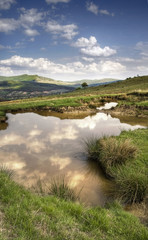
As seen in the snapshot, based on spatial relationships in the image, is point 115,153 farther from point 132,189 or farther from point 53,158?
point 53,158

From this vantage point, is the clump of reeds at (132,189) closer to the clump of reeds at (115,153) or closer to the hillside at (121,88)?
the clump of reeds at (115,153)

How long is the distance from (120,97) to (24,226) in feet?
124

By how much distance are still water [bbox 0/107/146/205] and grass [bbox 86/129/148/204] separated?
0.71 metres

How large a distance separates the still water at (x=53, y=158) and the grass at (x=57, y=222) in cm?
218

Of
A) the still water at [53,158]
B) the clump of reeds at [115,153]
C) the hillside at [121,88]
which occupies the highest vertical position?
the hillside at [121,88]

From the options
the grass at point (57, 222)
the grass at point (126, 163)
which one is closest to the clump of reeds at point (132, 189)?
the grass at point (126, 163)

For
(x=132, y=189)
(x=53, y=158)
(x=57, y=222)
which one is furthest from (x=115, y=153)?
(x=57, y=222)

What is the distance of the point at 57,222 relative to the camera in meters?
4.28

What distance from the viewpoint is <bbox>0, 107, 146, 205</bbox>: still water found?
834 centimetres

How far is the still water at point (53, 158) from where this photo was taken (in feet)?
27.4

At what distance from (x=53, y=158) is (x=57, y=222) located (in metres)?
7.15

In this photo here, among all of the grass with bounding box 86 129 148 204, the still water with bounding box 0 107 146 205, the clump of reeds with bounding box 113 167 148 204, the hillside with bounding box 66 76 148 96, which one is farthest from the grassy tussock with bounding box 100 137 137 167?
the hillside with bounding box 66 76 148 96

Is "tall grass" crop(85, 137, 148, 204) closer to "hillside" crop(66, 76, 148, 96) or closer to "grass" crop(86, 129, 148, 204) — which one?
"grass" crop(86, 129, 148, 204)

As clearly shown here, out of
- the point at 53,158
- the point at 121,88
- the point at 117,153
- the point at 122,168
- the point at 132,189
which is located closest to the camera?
the point at 132,189
